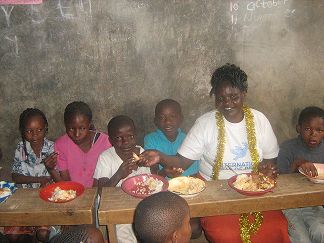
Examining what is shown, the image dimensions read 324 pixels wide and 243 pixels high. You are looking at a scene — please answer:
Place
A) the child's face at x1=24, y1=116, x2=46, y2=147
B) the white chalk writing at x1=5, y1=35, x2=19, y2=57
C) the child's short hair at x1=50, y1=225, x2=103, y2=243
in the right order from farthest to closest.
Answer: the white chalk writing at x1=5, y1=35, x2=19, y2=57 < the child's face at x1=24, y1=116, x2=46, y2=147 < the child's short hair at x1=50, y1=225, x2=103, y2=243

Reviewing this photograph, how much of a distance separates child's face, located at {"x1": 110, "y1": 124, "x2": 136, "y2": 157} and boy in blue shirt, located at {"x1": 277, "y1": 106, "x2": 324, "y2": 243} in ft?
5.87

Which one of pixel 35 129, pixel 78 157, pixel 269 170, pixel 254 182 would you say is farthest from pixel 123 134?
pixel 269 170

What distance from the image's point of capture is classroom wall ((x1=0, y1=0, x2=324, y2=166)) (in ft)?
15.1

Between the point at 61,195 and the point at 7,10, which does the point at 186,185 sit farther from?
the point at 7,10

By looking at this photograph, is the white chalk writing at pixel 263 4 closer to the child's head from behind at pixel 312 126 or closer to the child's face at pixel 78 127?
the child's head from behind at pixel 312 126

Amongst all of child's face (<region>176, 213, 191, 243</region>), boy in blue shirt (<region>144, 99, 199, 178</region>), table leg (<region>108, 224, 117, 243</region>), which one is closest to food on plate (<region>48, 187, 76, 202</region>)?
table leg (<region>108, 224, 117, 243</region>)

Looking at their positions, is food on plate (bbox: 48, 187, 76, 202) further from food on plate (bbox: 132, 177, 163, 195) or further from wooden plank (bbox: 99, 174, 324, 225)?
food on plate (bbox: 132, 177, 163, 195)

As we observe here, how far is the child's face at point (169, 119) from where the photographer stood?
14.6 ft

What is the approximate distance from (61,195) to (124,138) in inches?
39.3

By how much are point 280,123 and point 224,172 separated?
73.2 inches

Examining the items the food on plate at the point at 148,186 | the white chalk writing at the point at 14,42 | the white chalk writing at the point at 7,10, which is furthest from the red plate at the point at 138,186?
the white chalk writing at the point at 7,10

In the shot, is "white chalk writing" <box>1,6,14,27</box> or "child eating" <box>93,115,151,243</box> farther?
"white chalk writing" <box>1,6,14,27</box>

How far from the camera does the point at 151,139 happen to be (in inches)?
180

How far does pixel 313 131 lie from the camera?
3938mm
